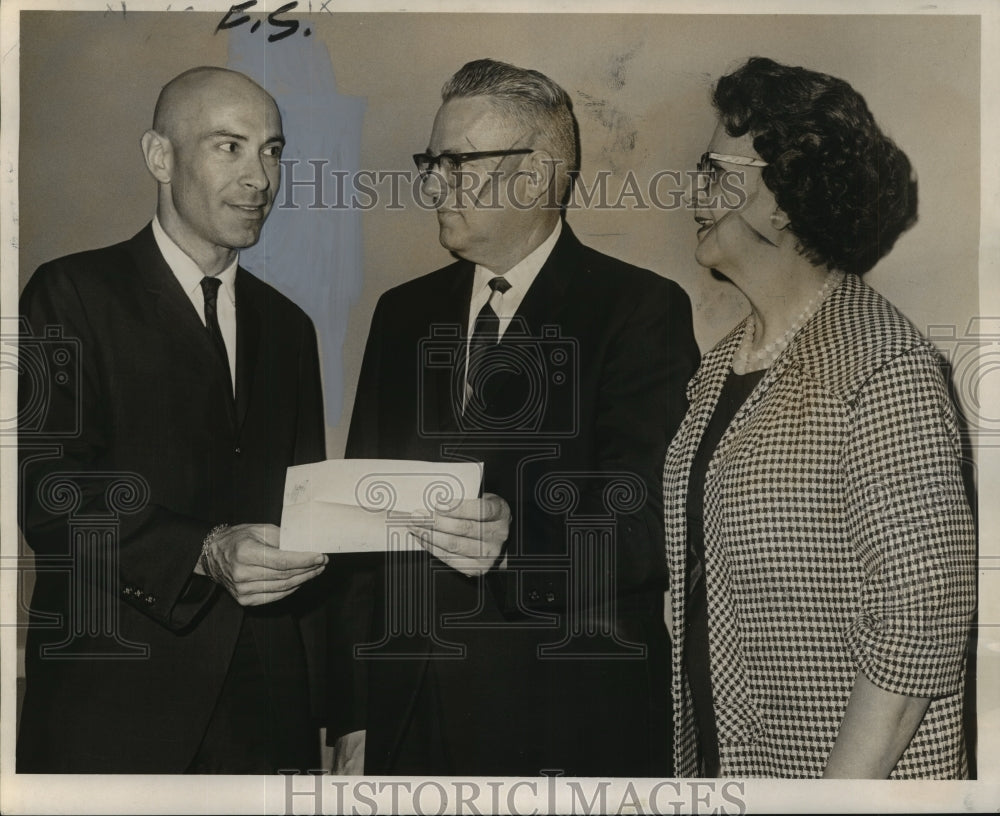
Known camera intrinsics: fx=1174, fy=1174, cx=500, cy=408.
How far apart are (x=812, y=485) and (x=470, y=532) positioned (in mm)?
973

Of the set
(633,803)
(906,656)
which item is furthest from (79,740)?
(906,656)

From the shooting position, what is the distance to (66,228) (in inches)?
139

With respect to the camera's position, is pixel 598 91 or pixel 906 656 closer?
pixel 906 656

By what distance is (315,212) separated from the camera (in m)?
3.48

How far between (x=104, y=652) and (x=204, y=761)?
44cm

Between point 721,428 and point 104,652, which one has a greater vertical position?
point 721,428

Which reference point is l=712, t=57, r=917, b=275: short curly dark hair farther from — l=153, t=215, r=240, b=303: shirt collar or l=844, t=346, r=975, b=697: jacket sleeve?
l=153, t=215, r=240, b=303: shirt collar

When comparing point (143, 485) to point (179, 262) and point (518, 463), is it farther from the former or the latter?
point (518, 463)

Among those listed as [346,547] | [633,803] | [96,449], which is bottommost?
[633,803]

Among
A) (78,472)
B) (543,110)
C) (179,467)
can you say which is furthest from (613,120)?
(78,472)

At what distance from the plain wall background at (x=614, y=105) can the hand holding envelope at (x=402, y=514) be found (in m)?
0.17

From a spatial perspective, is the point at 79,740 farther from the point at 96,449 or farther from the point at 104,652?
the point at 96,449

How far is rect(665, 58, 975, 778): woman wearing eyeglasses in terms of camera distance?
124 inches

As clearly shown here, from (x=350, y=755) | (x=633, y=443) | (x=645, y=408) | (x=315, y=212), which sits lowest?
(x=350, y=755)
